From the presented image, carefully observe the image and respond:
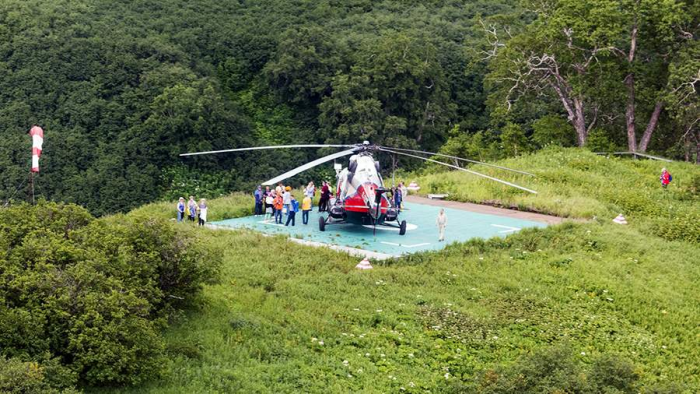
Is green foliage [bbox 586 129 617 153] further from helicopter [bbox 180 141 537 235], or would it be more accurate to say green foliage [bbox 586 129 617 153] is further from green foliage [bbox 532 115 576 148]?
helicopter [bbox 180 141 537 235]

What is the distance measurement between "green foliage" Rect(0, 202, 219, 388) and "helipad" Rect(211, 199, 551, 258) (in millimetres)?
7548

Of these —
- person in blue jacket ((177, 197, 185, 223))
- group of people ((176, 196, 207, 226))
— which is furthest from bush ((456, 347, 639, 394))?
person in blue jacket ((177, 197, 185, 223))

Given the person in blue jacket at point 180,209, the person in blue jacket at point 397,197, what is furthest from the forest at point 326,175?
the person in blue jacket at point 397,197

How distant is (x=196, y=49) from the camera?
53.1 m

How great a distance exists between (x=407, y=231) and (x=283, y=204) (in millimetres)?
3184

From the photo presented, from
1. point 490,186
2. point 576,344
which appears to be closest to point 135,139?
point 490,186

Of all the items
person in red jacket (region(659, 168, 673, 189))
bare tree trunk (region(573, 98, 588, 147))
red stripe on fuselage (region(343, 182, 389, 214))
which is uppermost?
bare tree trunk (region(573, 98, 588, 147))

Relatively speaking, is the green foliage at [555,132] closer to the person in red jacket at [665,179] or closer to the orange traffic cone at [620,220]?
the person in red jacket at [665,179]

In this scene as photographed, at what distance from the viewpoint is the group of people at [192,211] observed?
20.9 meters

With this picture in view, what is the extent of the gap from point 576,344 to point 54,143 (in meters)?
31.7

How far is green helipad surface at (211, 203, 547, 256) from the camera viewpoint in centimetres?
1956

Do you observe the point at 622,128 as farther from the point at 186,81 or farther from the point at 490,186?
the point at 186,81

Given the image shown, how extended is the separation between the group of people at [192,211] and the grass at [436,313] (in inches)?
54.2

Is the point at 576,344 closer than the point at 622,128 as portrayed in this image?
Yes
